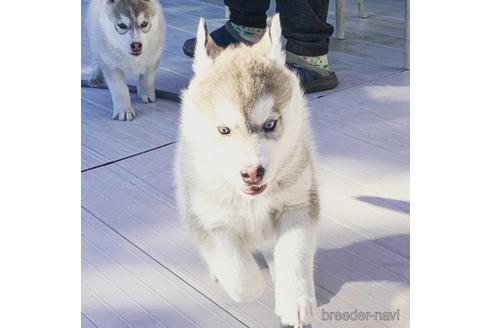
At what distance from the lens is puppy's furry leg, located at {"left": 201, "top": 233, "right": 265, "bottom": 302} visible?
918mm

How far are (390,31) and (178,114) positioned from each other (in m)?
0.37

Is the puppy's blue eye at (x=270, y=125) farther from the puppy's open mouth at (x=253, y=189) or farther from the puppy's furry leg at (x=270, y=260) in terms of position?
the puppy's furry leg at (x=270, y=260)

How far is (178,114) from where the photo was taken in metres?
1.05

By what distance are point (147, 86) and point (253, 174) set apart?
45cm

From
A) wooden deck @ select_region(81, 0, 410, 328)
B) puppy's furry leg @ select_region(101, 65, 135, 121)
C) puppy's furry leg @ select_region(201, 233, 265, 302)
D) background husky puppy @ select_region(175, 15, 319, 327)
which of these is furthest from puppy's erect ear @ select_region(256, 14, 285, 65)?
puppy's furry leg @ select_region(101, 65, 135, 121)

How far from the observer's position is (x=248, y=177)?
33.0 inches

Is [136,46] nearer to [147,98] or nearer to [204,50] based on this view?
[147,98]

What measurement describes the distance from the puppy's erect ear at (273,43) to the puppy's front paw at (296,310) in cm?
28

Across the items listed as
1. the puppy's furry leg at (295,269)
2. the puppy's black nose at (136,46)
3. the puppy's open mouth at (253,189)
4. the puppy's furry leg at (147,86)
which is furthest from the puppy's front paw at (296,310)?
the puppy's black nose at (136,46)

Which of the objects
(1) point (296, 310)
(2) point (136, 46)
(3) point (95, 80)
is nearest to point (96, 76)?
(3) point (95, 80)

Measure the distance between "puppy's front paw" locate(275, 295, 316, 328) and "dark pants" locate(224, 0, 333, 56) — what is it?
33cm
